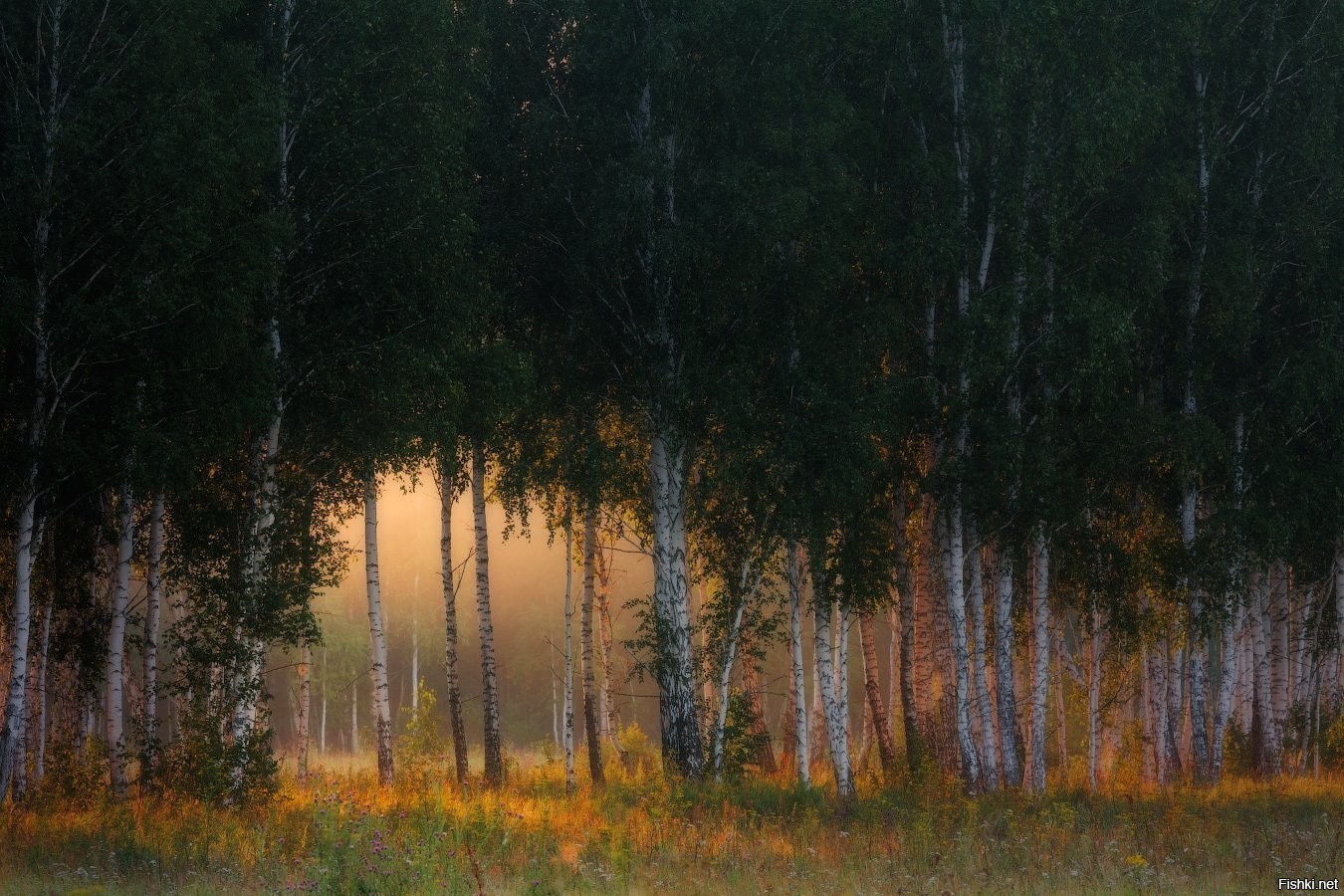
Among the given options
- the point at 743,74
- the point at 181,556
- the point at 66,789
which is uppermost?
the point at 743,74

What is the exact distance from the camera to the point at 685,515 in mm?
22703

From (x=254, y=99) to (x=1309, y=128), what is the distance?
18760 millimetres

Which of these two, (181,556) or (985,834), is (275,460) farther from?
(985,834)

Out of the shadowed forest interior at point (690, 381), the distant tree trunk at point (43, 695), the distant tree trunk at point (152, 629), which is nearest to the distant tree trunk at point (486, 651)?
the shadowed forest interior at point (690, 381)

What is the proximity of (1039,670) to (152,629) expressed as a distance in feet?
49.5

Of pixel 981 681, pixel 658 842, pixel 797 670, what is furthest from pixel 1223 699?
pixel 658 842

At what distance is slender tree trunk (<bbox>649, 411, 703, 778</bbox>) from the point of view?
70.1ft

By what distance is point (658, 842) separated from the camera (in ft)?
51.0

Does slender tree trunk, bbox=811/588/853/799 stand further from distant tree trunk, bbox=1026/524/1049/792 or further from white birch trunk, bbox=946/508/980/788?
distant tree trunk, bbox=1026/524/1049/792

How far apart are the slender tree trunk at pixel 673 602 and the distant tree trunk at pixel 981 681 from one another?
5119 mm

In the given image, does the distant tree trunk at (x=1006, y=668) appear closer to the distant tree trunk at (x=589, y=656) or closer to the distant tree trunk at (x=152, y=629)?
the distant tree trunk at (x=589, y=656)

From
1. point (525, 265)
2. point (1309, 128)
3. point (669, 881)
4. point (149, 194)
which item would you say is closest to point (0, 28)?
point (149, 194)

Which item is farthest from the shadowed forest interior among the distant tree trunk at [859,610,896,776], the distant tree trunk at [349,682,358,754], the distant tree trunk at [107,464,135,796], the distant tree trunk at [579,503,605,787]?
the distant tree trunk at [349,682,358,754]

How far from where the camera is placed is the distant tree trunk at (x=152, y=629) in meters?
18.2
